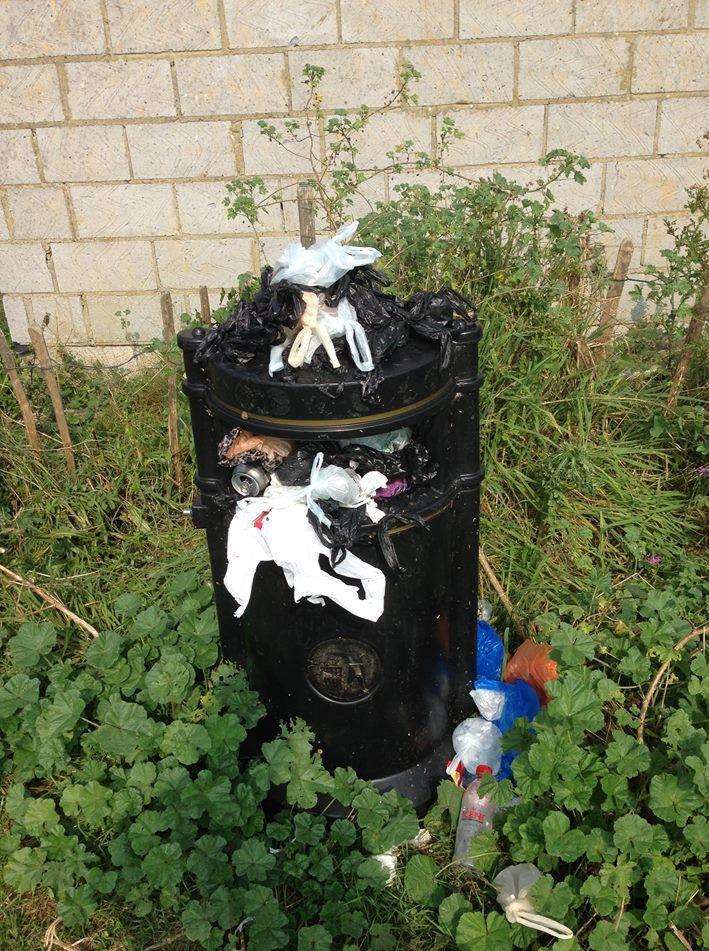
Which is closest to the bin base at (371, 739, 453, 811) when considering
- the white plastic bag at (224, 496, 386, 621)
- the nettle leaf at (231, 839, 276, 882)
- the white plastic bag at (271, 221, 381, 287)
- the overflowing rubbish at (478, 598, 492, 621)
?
the nettle leaf at (231, 839, 276, 882)

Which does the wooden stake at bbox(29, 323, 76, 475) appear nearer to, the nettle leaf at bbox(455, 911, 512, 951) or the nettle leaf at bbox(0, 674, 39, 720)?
the nettle leaf at bbox(0, 674, 39, 720)

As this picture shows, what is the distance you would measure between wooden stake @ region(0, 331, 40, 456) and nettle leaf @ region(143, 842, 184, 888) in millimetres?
2172

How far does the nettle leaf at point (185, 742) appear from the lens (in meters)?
2.50

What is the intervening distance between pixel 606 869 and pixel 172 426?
257cm

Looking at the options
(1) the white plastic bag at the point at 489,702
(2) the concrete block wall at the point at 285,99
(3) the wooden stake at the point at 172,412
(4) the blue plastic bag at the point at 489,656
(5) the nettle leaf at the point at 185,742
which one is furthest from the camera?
(2) the concrete block wall at the point at 285,99

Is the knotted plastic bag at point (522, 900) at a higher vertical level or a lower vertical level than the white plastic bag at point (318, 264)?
lower

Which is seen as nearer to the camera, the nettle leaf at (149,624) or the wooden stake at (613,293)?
the nettle leaf at (149,624)

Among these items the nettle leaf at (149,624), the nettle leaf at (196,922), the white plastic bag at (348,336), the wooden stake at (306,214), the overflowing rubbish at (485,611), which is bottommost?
the nettle leaf at (196,922)

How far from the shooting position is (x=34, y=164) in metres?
5.03

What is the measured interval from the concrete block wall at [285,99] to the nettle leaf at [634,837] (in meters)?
3.71

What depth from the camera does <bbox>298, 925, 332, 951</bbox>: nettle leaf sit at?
2223 millimetres

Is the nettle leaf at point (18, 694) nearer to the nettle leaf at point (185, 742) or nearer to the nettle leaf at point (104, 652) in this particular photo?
the nettle leaf at point (104, 652)

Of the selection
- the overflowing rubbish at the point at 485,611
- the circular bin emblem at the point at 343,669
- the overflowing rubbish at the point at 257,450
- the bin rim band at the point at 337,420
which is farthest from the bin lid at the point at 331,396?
the overflowing rubbish at the point at 485,611

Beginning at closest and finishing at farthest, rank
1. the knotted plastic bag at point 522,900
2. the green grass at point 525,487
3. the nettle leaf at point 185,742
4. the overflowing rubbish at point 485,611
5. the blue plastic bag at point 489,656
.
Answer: the knotted plastic bag at point 522,900 < the nettle leaf at point 185,742 < the blue plastic bag at point 489,656 < the overflowing rubbish at point 485,611 < the green grass at point 525,487
